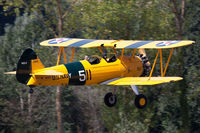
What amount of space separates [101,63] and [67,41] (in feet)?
8.36

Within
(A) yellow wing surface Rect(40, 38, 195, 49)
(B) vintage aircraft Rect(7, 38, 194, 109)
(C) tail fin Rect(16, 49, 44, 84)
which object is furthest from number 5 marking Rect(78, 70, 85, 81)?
(C) tail fin Rect(16, 49, 44, 84)

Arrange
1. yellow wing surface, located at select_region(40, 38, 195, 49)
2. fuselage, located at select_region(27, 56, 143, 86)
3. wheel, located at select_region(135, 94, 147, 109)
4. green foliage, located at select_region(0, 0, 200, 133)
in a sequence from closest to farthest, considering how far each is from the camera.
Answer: fuselage, located at select_region(27, 56, 143, 86)
yellow wing surface, located at select_region(40, 38, 195, 49)
wheel, located at select_region(135, 94, 147, 109)
green foliage, located at select_region(0, 0, 200, 133)

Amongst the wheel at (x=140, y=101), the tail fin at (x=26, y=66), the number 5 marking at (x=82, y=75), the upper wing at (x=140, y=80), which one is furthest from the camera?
the wheel at (x=140, y=101)

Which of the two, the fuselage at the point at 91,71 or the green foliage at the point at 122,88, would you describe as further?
the green foliage at the point at 122,88

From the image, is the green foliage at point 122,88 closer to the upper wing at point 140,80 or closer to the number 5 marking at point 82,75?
the upper wing at point 140,80

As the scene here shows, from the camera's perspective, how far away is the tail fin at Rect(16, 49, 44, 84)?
43.2 ft

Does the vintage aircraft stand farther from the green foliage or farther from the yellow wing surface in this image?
the green foliage

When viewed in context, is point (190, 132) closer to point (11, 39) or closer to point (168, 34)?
point (168, 34)

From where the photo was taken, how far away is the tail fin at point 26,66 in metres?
13.2

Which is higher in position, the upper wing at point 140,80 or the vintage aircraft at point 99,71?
the vintage aircraft at point 99,71

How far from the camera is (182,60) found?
2141cm

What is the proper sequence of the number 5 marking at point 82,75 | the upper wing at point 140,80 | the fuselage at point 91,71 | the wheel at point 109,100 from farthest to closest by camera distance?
the wheel at point 109,100
the number 5 marking at point 82,75
the fuselage at point 91,71
the upper wing at point 140,80

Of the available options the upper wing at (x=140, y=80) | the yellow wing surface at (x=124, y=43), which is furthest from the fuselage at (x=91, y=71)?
the yellow wing surface at (x=124, y=43)

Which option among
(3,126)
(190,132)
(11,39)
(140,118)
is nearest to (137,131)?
(140,118)
